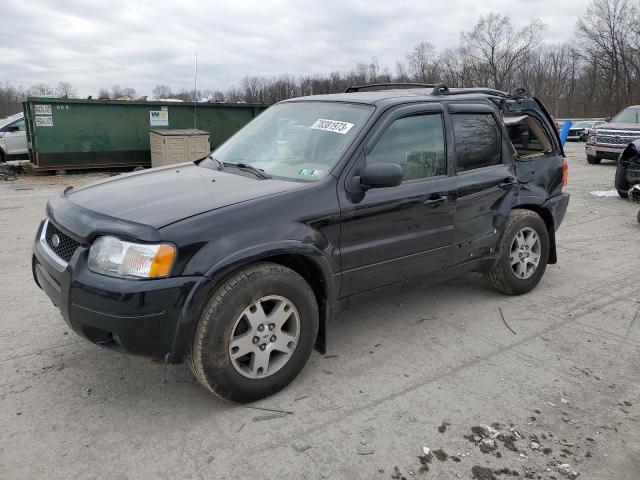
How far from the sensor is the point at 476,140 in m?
4.28

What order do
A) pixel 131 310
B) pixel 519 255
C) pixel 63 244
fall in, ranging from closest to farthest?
pixel 131 310 < pixel 63 244 < pixel 519 255

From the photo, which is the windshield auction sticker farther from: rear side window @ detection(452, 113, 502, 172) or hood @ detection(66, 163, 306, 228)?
rear side window @ detection(452, 113, 502, 172)

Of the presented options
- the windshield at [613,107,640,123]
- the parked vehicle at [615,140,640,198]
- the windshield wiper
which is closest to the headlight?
the windshield wiper

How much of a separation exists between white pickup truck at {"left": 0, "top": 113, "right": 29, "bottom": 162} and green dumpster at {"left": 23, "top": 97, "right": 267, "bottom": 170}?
80.7 inches

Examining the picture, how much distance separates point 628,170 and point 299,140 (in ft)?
27.4

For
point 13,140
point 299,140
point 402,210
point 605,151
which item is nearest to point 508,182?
point 402,210

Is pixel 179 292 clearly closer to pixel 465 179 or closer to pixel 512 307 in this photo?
pixel 465 179

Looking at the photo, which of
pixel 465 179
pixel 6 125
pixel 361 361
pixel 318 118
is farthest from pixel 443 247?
pixel 6 125

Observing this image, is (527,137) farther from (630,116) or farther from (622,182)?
(630,116)

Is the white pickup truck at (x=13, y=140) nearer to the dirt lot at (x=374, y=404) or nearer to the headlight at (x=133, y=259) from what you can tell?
the dirt lot at (x=374, y=404)

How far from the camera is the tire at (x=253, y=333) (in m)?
2.79

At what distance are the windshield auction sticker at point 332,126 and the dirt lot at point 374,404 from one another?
5.09ft

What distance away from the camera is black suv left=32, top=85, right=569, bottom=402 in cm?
269

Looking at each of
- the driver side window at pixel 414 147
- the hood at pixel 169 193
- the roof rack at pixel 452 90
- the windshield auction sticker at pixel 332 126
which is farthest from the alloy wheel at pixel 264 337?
the roof rack at pixel 452 90
